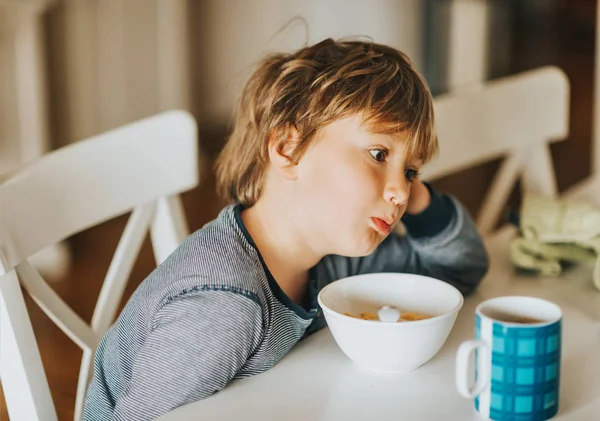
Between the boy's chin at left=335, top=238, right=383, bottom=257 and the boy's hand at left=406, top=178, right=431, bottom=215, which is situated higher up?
the boy's chin at left=335, top=238, right=383, bottom=257

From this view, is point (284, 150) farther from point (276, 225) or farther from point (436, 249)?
point (436, 249)

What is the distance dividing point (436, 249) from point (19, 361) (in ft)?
1.81

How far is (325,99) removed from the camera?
0.88 m

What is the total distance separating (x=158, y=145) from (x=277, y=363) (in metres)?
0.34

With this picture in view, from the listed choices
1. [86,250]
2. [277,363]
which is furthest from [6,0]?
[277,363]

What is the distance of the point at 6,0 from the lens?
90.0 inches

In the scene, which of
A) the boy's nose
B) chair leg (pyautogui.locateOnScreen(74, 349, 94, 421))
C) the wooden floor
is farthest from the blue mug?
the wooden floor

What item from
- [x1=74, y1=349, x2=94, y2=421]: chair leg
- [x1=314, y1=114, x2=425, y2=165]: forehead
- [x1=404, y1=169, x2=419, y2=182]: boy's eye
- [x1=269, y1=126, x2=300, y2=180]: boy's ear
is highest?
[x1=314, y1=114, x2=425, y2=165]: forehead

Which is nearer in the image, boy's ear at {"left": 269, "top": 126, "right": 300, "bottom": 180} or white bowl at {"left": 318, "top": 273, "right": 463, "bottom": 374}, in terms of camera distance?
white bowl at {"left": 318, "top": 273, "right": 463, "bottom": 374}

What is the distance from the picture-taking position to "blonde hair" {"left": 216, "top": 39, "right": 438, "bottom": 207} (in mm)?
873

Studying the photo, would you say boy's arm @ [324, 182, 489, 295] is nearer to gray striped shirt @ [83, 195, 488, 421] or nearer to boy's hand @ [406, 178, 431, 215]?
boy's hand @ [406, 178, 431, 215]

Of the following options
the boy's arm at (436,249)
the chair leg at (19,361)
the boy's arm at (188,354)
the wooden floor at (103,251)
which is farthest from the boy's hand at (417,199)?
the wooden floor at (103,251)

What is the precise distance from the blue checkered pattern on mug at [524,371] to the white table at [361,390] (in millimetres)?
31

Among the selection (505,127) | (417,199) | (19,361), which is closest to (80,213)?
(19,361)
